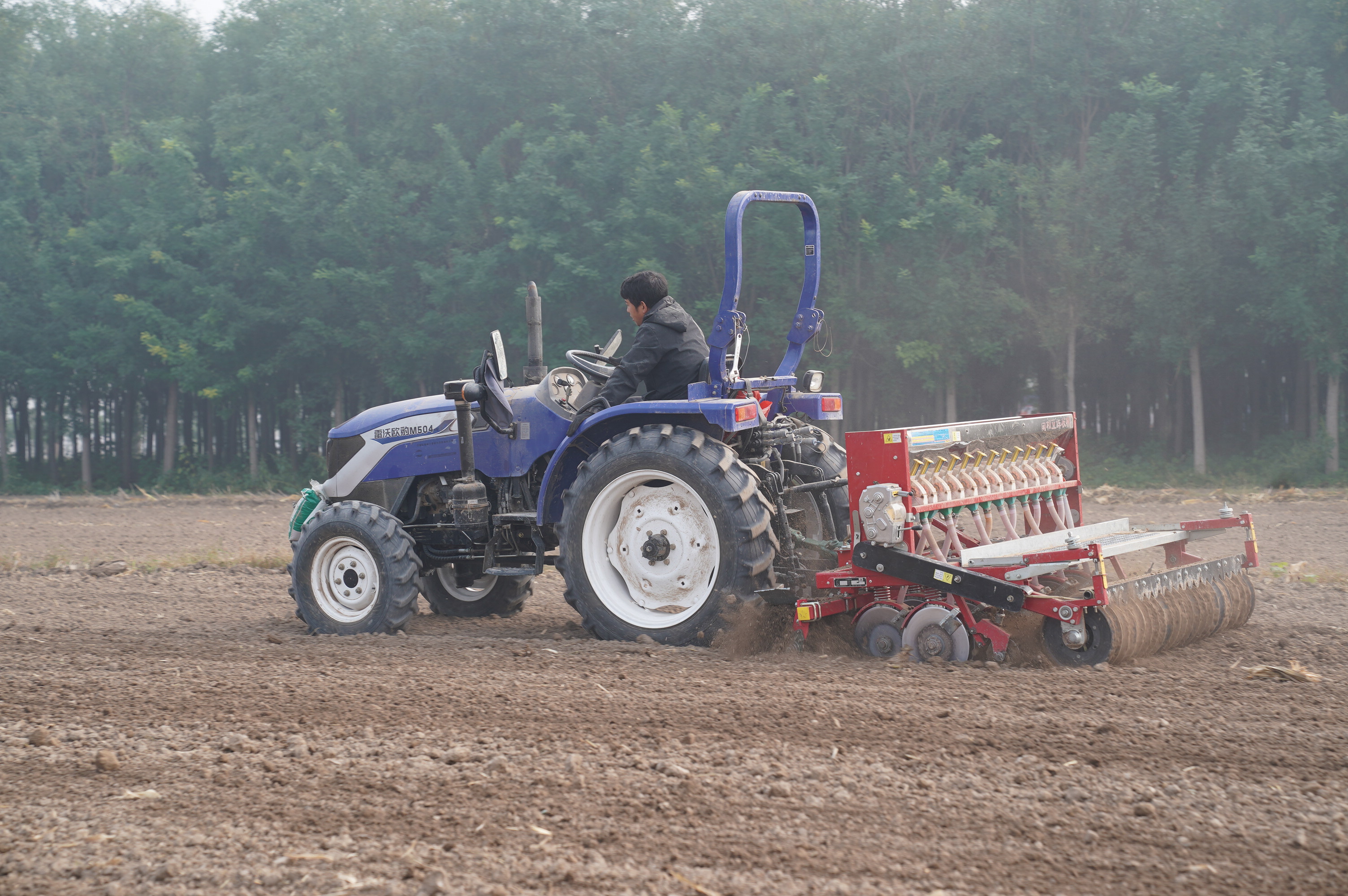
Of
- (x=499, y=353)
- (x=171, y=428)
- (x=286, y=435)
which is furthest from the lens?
(x=286, y=435)

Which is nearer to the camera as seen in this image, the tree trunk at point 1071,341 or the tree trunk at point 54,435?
the tree trunk at point 1071,341

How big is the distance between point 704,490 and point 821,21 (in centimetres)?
2377

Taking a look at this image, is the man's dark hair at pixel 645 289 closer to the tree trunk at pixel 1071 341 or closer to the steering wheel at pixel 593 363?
the steering wheel at pixel 593 363

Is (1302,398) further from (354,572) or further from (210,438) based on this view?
(210,438)

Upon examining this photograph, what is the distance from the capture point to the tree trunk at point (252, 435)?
29.5m

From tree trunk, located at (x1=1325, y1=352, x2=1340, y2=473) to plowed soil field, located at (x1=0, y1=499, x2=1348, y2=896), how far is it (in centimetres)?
1844

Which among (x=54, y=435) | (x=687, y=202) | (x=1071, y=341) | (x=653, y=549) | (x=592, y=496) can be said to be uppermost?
(x=687, y=202)

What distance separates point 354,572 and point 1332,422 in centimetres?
2172

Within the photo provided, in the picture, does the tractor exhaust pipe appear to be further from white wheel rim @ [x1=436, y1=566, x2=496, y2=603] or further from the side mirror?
white wheel rim @ [x1=436, y1=566, x2=496, y2=603]

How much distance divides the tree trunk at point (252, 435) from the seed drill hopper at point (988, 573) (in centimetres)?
2595

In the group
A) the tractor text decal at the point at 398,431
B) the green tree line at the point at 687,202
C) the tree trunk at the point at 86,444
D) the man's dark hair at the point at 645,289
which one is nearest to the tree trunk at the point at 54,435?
the green tree line at the point at 687,202

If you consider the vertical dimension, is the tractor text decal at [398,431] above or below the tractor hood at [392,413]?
below

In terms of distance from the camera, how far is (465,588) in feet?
25.2

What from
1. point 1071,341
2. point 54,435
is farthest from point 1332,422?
point 54,435
